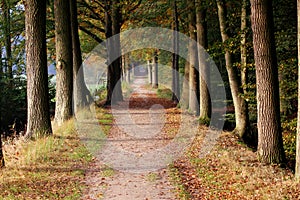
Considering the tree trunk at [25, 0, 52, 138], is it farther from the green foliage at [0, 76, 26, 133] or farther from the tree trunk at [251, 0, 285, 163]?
the green foliage at [0, 76, 26, 133]

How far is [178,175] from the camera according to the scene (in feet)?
28.6

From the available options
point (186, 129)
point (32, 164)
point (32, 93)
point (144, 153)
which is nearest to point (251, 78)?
point (186, 129)

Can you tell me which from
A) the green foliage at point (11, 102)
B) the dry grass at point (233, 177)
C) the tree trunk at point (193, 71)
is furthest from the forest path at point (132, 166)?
the green foliage at point (11, 102)

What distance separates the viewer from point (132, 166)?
9.48 meters

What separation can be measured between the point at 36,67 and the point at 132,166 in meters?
4.31

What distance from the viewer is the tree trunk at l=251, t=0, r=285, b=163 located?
29.6 feet

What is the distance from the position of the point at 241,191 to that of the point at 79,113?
33.1 ft

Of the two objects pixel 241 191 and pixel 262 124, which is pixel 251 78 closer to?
pixel 262 124

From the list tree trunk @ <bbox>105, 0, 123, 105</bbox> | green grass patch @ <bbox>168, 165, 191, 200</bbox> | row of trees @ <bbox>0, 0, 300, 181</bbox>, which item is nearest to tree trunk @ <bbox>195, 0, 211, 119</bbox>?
row of trees @ <bbox>0, 0, 300, 181</bbox>

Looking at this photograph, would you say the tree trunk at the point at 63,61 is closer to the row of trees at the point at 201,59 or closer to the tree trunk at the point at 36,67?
the row of trees at the point at 201,59

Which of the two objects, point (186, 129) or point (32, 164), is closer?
point (32, 164)

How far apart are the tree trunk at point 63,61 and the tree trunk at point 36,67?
8.92 ft

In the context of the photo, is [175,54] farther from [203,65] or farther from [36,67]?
[36,67]

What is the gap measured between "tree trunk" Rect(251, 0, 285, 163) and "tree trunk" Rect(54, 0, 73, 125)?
7.66 meters
